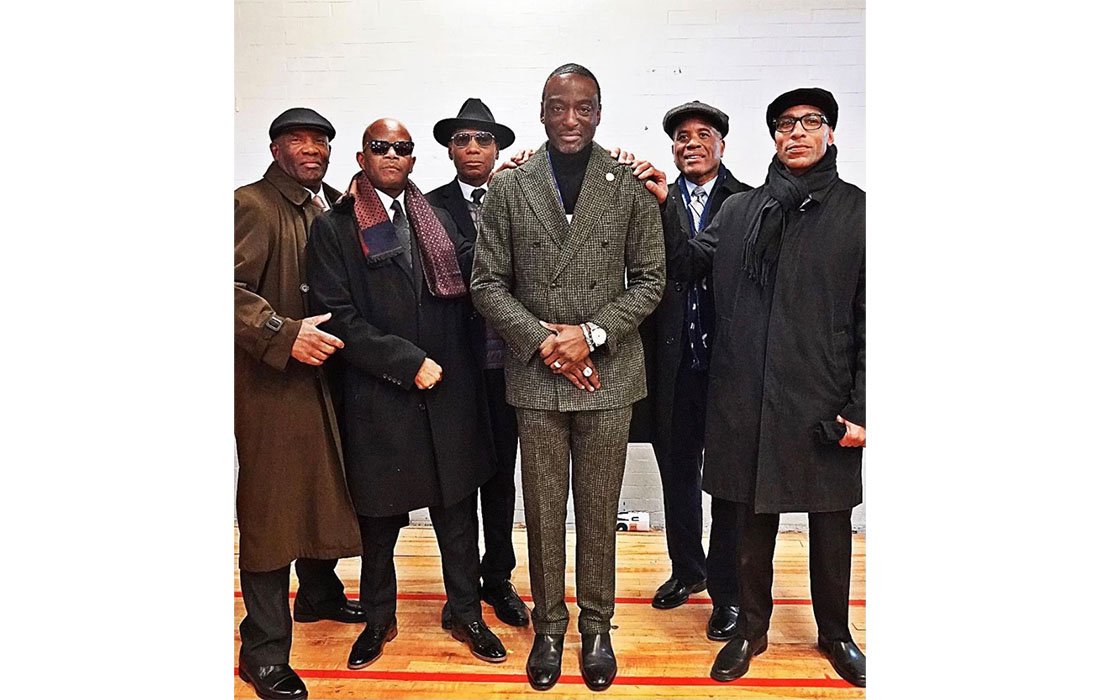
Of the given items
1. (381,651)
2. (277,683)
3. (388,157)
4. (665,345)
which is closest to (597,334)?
(665,345)

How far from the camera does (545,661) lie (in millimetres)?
2830

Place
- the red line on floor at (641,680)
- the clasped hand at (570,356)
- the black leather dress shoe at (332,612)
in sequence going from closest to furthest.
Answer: the clasped hand at (570,356) < the red line on floor at (641,680) < the black leather dress shoe at (332,612)

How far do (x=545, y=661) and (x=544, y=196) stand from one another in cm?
132

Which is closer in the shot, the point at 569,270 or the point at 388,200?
the point at 569,270

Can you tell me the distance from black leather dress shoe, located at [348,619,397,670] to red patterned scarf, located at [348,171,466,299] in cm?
99

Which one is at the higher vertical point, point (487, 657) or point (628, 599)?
point (628, 599)

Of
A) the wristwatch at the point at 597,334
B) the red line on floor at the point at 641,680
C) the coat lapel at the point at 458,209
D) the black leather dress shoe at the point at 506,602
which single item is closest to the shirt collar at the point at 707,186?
the wristwatch at the point at 597,334

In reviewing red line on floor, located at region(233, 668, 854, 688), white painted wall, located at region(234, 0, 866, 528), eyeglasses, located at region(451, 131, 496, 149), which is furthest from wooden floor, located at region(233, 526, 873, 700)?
eyeglasses, located at region(451, 131, 496, 149)

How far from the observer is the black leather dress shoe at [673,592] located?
2.97 meters

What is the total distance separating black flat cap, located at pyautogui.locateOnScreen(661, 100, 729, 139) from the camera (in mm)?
2865

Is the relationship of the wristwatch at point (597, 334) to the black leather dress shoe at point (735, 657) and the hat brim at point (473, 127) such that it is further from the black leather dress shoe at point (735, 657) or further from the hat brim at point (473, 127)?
the black leather dress shoe at point (735, 657)

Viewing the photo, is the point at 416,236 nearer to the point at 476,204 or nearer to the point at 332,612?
the point at 476,204

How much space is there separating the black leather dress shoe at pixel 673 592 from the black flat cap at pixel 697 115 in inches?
52.0
